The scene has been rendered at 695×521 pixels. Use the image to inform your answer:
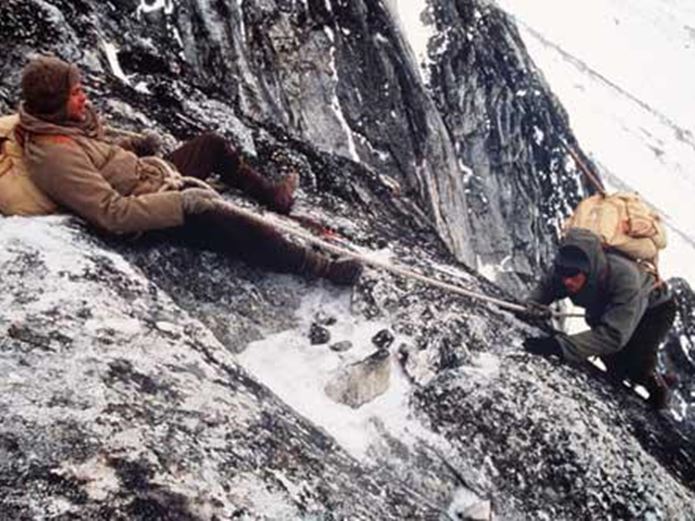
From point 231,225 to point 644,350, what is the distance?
13.6ft

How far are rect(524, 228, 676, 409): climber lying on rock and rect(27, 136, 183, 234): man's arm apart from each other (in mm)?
3558

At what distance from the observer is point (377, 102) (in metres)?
18.3

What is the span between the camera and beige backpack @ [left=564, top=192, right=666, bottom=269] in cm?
661

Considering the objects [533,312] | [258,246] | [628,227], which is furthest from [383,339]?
[628,227]

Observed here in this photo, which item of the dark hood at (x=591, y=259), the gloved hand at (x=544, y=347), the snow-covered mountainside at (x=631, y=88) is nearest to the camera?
the gloved hand at (x=544, y=347)

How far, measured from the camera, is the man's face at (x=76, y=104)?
16.5ft

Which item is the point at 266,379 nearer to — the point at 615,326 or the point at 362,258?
the point at 362,258

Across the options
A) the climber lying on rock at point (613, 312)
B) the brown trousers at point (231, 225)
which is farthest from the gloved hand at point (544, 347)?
the brown trousers at point (231, 225)

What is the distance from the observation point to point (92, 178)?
5113mm

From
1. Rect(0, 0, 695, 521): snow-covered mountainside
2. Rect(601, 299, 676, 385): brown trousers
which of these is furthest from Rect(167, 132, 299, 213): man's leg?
Rect(601, 299, 676, 385): brown trousers

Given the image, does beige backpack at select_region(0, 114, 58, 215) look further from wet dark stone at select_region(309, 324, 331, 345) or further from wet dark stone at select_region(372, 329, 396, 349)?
wet dark stone at select_region(372, 329, 396, 349)

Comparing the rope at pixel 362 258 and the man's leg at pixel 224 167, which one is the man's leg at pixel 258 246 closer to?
the rope at pixel 362 258

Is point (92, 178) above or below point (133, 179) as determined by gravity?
above

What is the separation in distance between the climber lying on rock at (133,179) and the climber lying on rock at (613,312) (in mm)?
1968
